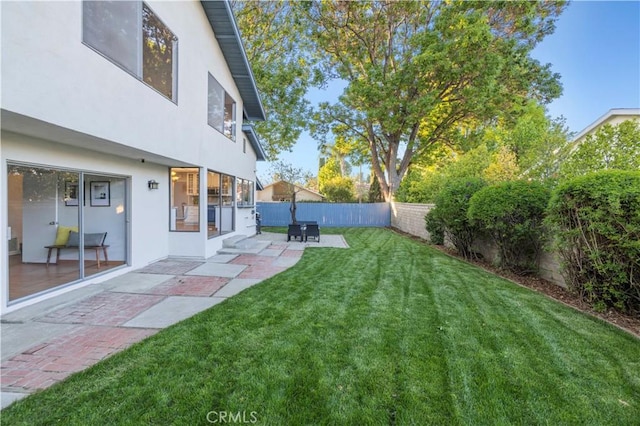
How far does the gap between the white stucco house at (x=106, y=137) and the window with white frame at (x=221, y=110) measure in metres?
0.06

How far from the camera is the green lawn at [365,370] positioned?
95.0 inches

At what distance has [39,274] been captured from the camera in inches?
210

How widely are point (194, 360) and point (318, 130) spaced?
773 inches

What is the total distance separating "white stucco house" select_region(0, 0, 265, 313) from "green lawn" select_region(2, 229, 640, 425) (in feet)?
9.90

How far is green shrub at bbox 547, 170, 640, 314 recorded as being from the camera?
13.7ft

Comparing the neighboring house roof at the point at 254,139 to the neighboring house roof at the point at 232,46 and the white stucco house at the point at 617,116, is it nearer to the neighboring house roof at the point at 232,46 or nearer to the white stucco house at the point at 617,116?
the neighboring house roof at the point at 232,46

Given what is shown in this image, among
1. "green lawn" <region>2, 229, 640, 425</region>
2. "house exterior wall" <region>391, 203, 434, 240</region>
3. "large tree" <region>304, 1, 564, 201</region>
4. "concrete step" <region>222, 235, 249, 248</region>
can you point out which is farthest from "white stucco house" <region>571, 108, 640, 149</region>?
"concrete step" <region>222, 235, 249, 248</region>

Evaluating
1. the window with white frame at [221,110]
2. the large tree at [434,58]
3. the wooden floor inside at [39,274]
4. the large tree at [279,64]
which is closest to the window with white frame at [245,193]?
the window with white frame at [221,110]

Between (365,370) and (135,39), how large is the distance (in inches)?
260

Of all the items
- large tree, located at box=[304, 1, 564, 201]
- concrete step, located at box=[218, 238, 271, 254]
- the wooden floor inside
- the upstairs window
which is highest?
large tree, located at box=[304, 1, 564, 201]

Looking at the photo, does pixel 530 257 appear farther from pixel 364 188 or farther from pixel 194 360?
pixel 364 188

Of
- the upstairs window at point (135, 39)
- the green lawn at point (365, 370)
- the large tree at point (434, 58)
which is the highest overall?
the large tree at point (434, 58)

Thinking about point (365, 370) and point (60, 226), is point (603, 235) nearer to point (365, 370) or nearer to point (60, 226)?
point (365, 370)

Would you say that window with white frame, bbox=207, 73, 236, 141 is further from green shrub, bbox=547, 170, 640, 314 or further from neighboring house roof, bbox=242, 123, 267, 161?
green shrub, bbox=547, 170, 640, 314
